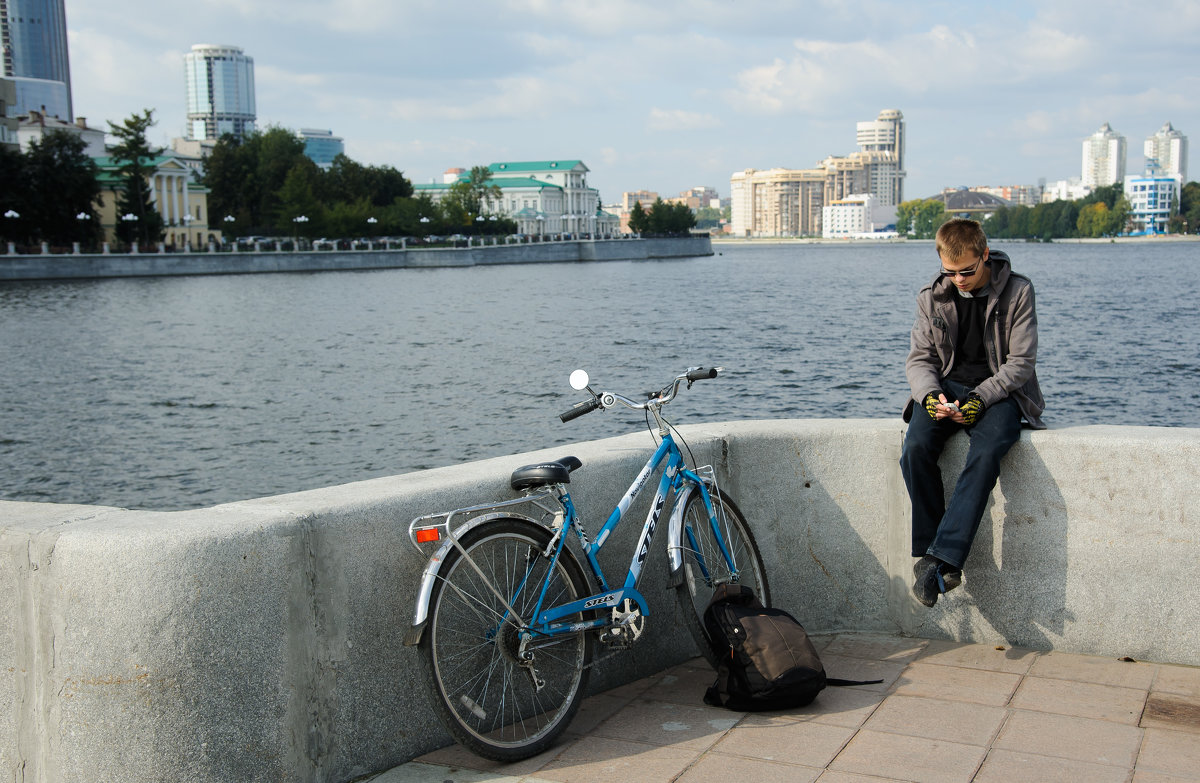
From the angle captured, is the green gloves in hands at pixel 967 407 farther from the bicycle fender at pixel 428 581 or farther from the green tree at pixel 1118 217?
the green tree at pixel 1118 217

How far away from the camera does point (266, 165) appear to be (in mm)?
110562

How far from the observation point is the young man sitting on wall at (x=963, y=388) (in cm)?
412

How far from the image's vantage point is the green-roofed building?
15800 cm

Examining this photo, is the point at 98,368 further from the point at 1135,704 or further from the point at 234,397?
the point at 1135,704

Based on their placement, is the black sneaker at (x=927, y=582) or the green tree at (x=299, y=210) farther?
the green tree at (x=299, y=210)

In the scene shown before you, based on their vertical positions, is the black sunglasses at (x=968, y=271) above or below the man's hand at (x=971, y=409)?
above

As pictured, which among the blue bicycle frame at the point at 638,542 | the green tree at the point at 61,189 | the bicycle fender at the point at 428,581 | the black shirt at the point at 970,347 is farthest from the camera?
the green tree at the point at 61,189

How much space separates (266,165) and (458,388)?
88965mm

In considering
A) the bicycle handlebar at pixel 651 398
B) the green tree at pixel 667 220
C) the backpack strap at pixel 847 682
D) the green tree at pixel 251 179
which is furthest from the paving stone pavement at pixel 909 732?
the green tree at pixel 667 220

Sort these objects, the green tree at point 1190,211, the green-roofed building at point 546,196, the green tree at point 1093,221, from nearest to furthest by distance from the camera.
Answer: the green-roofed building at point 546,196 < the green tree at point 1190,211 < the green tree at point 1093,221

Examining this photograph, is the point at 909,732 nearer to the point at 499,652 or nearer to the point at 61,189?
the point at 499,652

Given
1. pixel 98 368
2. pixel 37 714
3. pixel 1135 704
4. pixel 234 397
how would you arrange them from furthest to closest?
pixel 98 368, pixel 234 397, pixel 1135 704, pixel 37 714

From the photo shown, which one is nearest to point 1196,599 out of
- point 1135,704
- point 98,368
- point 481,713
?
point 1135,704

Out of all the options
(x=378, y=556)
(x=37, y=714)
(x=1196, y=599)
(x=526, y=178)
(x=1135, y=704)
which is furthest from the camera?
(x=526, y=178)
